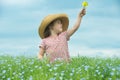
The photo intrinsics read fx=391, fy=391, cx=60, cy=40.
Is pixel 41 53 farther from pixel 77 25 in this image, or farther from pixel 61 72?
pixel 61 72

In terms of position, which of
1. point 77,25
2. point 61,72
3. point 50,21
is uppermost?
point 50,21

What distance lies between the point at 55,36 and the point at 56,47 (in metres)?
0.26

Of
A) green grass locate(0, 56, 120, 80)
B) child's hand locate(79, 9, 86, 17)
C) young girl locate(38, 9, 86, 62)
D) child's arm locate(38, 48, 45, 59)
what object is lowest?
green grass locate(0, 56, 120, 80)

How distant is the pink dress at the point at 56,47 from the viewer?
328 inches

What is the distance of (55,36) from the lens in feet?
27.9

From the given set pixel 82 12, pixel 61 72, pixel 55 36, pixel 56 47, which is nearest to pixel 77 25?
pixel 82 12

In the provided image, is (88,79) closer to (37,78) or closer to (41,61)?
(37,78)

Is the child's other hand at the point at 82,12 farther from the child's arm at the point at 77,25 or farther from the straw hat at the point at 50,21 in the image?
the straw hat at the point at 50,21

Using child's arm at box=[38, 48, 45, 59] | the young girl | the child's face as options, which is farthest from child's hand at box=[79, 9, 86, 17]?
child's arm at box=[38, 48, 45, 59]

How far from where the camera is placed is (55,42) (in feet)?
27.6

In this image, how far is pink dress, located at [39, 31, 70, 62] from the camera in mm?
8344

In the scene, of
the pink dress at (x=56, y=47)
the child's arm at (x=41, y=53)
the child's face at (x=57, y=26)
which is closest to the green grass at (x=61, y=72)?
the pink dress at (x=56, y=47)

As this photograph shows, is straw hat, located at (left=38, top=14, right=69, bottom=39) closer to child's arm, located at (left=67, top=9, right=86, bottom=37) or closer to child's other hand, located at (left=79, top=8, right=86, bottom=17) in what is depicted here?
child's arm, located at (left=67, top=9, right=86, bottom=37)

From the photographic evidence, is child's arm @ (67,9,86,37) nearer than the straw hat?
Yes
